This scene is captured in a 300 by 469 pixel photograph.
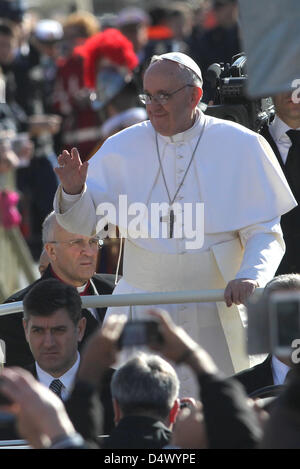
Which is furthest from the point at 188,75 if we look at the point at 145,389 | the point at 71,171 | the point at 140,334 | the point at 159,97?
the point at 140,334

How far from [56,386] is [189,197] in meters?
1.15

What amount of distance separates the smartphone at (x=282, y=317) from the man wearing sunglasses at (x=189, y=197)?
250cm

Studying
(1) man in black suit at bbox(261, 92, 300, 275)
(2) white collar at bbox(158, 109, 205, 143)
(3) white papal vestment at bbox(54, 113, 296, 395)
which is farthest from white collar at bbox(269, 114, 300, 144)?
(2) white collar at bbox(158, 109, 205, 143)

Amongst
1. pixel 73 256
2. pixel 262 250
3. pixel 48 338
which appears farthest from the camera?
pixel 73 256

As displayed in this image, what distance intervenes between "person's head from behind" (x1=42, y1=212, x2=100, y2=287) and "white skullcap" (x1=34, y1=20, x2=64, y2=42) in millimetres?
7320

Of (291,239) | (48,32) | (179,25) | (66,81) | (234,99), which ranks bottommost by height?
(291,239)

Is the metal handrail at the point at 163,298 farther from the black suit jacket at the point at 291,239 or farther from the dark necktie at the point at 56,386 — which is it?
the black suit jacket at the point at 291,239

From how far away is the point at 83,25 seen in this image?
13914 mm

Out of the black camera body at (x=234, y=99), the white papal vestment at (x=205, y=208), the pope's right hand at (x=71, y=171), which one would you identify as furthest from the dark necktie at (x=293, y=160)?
the pope's right hand at (x=71, y=171)

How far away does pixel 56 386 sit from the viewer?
596 centimetres

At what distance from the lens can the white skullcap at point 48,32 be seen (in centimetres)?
1420

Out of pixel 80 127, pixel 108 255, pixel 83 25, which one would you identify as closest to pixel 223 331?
pixel 108 255

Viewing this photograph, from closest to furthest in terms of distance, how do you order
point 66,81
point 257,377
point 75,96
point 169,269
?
point 257,377
point 169,269
point 75,96
point 66,81

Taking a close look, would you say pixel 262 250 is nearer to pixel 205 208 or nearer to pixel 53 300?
pixel 205 208
